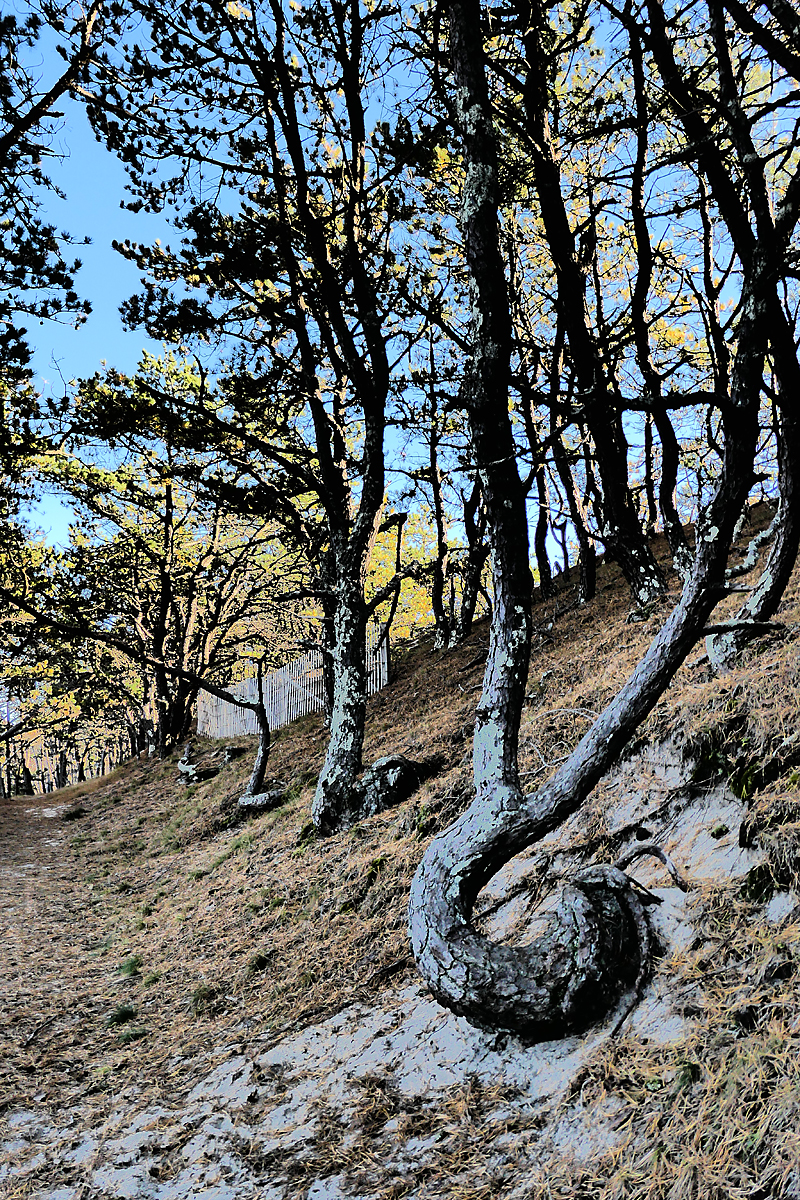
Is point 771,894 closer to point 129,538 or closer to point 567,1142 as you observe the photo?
point 567,1142

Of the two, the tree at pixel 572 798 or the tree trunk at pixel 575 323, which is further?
the tree trunk at pixel 575 323

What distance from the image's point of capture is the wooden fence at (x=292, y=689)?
16.8m

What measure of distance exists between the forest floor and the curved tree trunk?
191 mm

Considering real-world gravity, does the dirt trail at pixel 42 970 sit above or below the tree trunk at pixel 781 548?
below

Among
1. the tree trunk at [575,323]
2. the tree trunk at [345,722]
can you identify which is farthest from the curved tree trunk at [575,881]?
the tree trunk at [575,323]

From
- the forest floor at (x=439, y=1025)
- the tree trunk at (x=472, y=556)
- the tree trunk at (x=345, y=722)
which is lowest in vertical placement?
the forest floor at (x=439, y=1025)

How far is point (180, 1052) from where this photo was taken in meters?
4.82

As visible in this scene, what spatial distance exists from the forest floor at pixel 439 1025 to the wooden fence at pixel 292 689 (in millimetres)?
8466

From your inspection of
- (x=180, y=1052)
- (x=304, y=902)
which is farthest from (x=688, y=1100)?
(x=304, y=902)

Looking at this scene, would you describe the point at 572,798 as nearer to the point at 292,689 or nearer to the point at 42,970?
the point at 42,970

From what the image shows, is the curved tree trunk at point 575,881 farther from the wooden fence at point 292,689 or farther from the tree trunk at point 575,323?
the wooden fence at point 292,689

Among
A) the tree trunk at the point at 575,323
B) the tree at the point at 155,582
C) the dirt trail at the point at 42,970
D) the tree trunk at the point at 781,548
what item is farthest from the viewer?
the tree at the point at 155,582

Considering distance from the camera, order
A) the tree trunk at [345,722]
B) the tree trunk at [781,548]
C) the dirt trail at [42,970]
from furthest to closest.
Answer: the tree trunk at [345,722], the dirt trail at [42,970], the tree trunk at [781,548]

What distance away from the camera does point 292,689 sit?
64.6 feet
